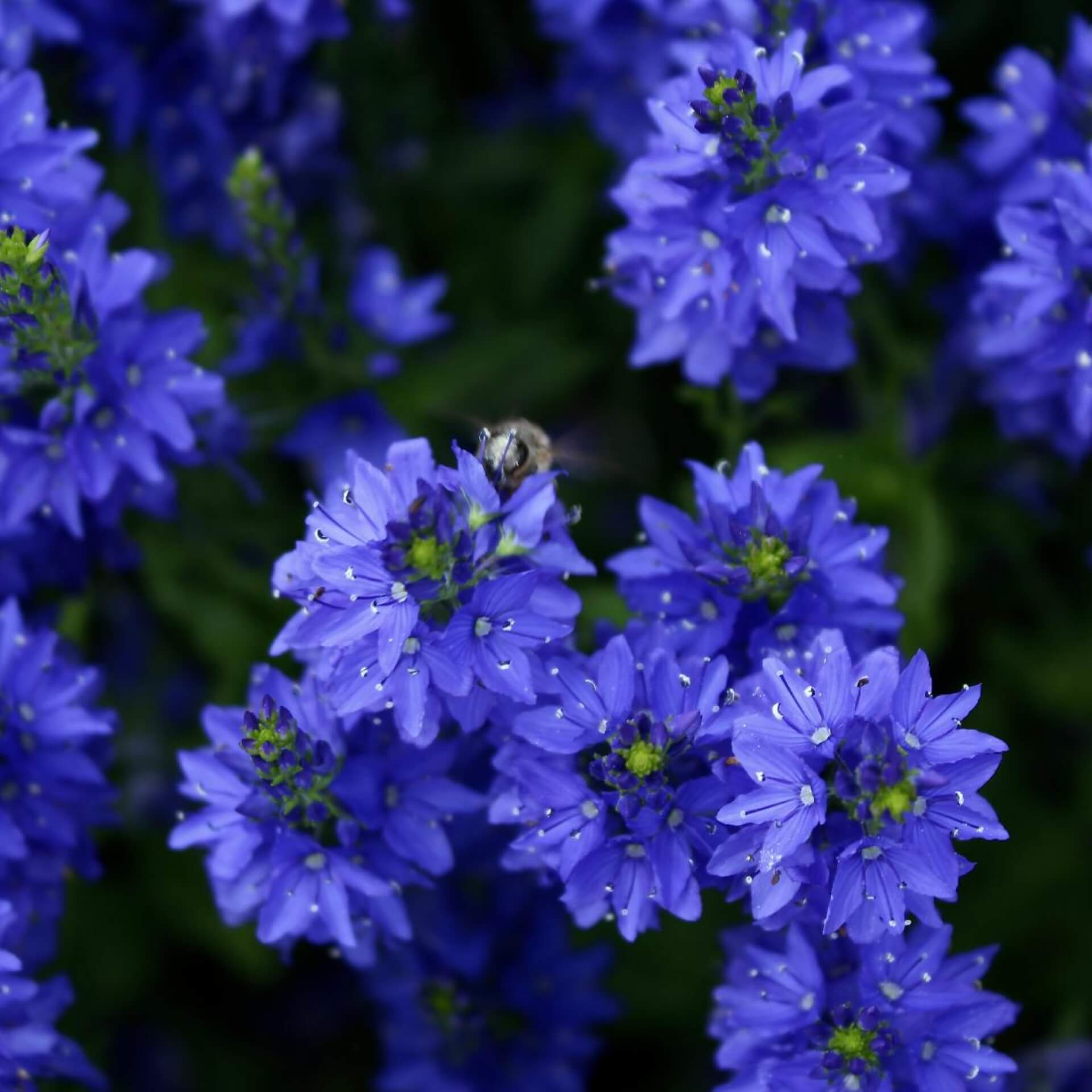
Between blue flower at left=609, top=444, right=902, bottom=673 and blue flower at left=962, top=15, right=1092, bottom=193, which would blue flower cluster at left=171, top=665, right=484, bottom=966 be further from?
blue flower at left=962, top=15, right=1092, bottom=193

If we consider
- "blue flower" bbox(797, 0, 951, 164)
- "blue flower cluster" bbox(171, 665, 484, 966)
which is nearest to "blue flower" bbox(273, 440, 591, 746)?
"blue flower cluster" bbox(171, 665, 484, 966)

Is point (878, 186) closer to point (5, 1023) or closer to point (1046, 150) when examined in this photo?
point (1046, 150)

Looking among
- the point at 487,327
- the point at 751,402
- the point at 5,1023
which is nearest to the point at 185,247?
the point at 487,327

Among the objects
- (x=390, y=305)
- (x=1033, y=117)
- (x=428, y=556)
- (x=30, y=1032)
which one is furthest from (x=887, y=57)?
(x=30, y=1032)

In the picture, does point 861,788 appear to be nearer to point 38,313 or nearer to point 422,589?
point 422,589

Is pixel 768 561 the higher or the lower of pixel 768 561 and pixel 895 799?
the higher
